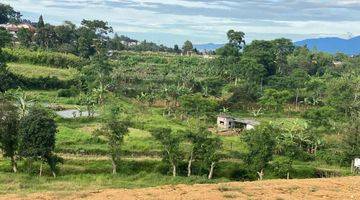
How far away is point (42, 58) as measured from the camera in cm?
6581

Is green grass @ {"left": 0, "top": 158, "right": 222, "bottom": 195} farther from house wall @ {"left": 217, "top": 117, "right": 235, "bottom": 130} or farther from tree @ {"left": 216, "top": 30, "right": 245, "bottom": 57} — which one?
tree @ {"left": 216, "top": 30, "right": 245, "bottom": 57}

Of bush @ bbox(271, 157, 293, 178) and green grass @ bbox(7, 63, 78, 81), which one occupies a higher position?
green grass @ bbox(7, 63, 78, 81)

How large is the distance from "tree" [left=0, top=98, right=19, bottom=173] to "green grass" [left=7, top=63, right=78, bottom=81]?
30.9 meters

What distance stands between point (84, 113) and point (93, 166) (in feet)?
60.2

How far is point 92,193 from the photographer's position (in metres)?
15.7

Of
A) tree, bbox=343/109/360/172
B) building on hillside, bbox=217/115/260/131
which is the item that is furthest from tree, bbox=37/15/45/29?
tree, bbox=343/109/360/172

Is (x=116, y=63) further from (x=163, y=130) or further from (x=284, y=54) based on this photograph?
(x=163, y=130)

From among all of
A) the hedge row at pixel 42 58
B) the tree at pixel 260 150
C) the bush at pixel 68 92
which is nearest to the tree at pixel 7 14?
the hedge row at pixel 42 58

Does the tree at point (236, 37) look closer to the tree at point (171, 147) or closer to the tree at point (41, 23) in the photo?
the tree at point (41, 23)

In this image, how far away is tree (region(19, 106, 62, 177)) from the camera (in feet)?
85.6

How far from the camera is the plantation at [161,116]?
27156mm

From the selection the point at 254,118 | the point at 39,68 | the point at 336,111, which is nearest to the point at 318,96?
the point at 336,111

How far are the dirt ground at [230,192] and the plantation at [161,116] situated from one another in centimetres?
310

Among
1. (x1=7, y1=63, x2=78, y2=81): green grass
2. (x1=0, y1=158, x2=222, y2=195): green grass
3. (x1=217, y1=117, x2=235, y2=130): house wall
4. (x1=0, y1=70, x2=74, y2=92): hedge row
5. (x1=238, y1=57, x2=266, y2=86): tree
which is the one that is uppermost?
(x1=238, y1=57, x2=266, y2=86): tree
